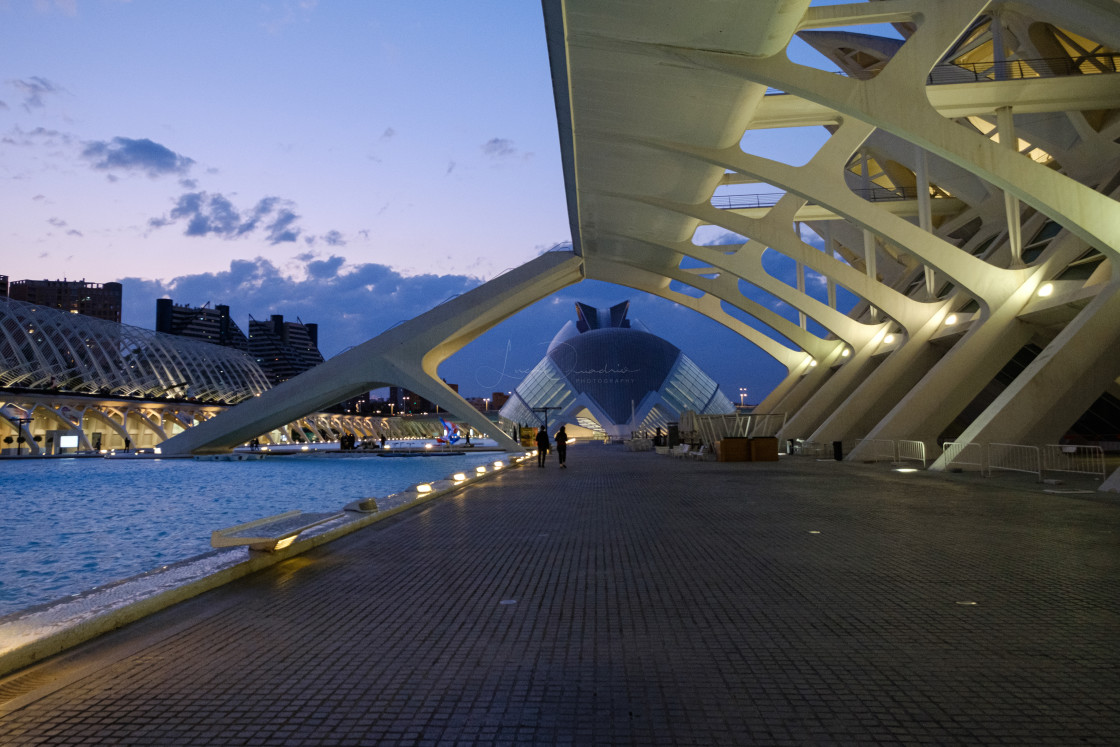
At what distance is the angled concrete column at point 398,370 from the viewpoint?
91.4ft

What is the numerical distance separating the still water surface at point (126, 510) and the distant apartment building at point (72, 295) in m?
115

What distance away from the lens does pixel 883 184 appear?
29.6m

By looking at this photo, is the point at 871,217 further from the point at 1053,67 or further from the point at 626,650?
the point at 626,650

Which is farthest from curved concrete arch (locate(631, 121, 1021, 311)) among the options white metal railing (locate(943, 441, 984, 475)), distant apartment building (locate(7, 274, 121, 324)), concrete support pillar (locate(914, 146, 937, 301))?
distant apartment building (locate(7, 274, 121, 324))

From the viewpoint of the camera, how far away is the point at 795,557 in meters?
5.41

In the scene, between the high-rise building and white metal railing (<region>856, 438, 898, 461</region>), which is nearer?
white metal railing (<region>856, 438, 898, 461</region>)

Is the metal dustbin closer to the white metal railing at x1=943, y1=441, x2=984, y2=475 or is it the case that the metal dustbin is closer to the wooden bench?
the white metal railing at x1=943, y1=441, x2=984, y2=475

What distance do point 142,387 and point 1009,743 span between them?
52.0m

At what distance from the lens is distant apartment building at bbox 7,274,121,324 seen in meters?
119

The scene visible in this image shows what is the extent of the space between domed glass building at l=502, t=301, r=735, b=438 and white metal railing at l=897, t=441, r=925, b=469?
34.8 m

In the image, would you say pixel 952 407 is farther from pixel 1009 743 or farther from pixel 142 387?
pixel 142 387

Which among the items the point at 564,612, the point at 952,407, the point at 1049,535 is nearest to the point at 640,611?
the point at 564,612

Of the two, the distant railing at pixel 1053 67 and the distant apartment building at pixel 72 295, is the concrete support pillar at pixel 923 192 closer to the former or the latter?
the distant railing at pixel 1053 67

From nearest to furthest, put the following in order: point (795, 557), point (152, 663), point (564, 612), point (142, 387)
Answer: point (152, 663), point (564, 612), point (795, 557), point (142, 387)
